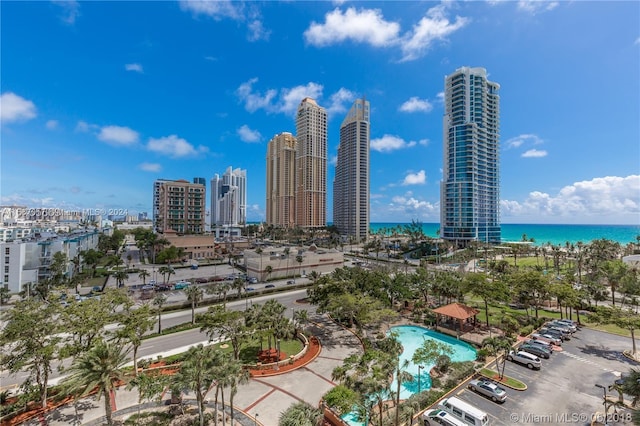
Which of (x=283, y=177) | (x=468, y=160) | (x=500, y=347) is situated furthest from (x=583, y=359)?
(x=283, y=177)

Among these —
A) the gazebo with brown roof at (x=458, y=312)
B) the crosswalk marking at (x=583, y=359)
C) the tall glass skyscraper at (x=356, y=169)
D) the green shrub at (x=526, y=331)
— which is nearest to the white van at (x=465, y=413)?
the crosswalk marking at (x=583, y=359)

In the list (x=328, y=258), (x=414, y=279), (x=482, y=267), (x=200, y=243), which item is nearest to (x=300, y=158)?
(x=200, y=243)

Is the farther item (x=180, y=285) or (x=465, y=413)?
(x=180, y=285)

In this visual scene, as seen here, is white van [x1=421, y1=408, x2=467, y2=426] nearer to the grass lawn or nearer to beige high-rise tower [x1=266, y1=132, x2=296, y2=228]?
the grass lawn

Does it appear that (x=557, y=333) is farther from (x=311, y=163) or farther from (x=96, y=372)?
(x=311, y=163)

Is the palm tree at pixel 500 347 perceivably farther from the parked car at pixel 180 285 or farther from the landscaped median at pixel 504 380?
the parked car at pixel 180 285

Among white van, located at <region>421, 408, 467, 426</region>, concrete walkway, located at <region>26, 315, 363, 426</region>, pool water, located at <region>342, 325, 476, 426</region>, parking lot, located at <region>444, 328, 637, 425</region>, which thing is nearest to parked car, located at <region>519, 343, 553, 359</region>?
parking lot, located at <region>444, 328, 637, 425</region>
